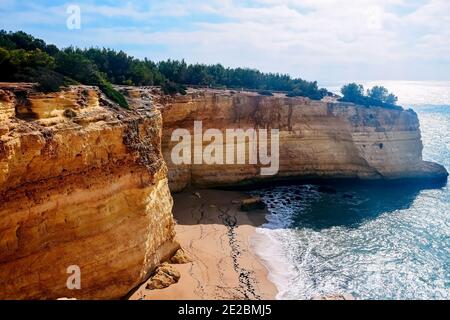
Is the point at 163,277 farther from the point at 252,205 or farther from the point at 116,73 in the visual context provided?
the point at 116,73

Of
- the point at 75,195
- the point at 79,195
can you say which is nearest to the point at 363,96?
the point at 79,195

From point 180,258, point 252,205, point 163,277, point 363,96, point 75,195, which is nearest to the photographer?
point 75,195

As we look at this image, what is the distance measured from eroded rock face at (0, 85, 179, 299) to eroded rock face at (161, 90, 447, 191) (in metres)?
18.3

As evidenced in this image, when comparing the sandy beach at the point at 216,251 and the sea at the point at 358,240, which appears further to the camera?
the sea at the point at 358,240

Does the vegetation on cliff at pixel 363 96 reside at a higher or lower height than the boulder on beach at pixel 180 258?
higher

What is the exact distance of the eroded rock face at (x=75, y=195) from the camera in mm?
13117

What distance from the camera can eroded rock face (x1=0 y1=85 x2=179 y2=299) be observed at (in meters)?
13.1


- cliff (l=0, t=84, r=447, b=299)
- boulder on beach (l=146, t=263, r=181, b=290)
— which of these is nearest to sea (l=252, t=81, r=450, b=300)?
boulder on beach (l=146, t=263, r=181, b=290)

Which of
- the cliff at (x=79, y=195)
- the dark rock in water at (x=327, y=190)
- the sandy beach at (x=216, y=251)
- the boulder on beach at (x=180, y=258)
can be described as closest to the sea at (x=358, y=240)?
the dark rock in water at (x=327, y=190)

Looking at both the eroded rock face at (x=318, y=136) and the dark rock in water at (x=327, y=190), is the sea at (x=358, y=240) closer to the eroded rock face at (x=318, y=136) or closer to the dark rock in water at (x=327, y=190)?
the dark rock in water at (x=327, y=190)

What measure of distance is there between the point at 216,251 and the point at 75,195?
1181 cm

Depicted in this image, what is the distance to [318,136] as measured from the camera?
41688mm

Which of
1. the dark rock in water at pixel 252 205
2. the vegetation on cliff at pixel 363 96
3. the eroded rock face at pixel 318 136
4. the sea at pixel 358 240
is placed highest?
the vegetation on cliff at pixel 363 96

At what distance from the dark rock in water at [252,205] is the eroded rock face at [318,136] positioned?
16.8ft
